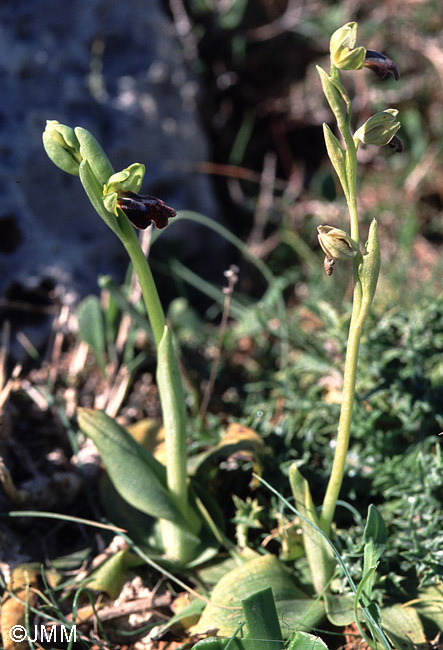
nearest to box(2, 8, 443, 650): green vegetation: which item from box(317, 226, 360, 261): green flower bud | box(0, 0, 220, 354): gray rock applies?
box(317, 226, 360, 261): green flower bud

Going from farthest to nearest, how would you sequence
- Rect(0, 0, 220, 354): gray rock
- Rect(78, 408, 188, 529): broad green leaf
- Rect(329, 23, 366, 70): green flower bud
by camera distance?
Rect(0, 0, 220, 354): gray rock
Rect(78, 408, 188, 529): broad green leaf
Rect(329, 23, 366, 70): green flower bud

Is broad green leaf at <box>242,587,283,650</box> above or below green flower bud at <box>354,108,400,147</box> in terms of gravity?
below

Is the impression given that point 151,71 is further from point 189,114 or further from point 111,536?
point 111,536

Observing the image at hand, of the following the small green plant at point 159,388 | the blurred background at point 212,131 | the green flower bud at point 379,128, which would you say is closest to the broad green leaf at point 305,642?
the small green plant at point 159,388

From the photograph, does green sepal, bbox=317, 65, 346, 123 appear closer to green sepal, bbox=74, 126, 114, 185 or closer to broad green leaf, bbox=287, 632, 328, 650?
green sepal, bbox=74, 126, 114, 185

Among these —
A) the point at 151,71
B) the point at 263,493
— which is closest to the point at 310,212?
the point at 151,71

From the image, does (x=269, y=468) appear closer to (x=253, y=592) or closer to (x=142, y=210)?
(x=253, y=592)
